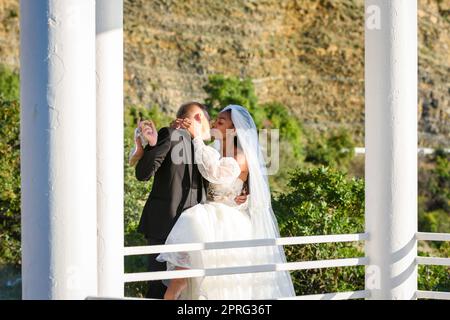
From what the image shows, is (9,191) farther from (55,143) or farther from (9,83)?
(9,83)

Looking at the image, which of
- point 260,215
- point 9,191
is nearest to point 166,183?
point 260,215

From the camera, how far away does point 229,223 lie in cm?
546

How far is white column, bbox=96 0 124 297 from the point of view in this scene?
164 inches

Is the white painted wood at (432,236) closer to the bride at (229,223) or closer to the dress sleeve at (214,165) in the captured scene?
the bride at (229,223)

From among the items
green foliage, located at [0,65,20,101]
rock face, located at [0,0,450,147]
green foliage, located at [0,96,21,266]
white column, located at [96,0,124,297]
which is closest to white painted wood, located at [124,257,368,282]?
white column, located at [96,0,124,297]

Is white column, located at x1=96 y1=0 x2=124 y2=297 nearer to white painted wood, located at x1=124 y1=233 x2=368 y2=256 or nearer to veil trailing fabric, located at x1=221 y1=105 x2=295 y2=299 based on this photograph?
white painted wood, located at x1=124 y1=233 x2=368 y2=256

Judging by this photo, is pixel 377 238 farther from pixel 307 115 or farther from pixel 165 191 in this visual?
pixel 307 115

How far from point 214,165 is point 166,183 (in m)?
0.36

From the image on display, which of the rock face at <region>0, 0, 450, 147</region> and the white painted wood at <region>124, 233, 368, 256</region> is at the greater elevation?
the rock face at <region>0, 0, 450, 147</region>

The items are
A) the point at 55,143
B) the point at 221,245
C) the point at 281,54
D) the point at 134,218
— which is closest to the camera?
the point at 55,143

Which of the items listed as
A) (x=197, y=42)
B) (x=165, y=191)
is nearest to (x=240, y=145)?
(x=165, y=191)

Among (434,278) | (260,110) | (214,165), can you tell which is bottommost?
(434,278)

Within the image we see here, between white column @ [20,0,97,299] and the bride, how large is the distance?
1.64 metres

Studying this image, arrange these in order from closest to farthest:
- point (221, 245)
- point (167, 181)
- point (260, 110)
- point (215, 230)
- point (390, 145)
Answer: point (221, 245) < point (390, 145) < point (215, 230) < point (167, 181) < point (260, 110)
